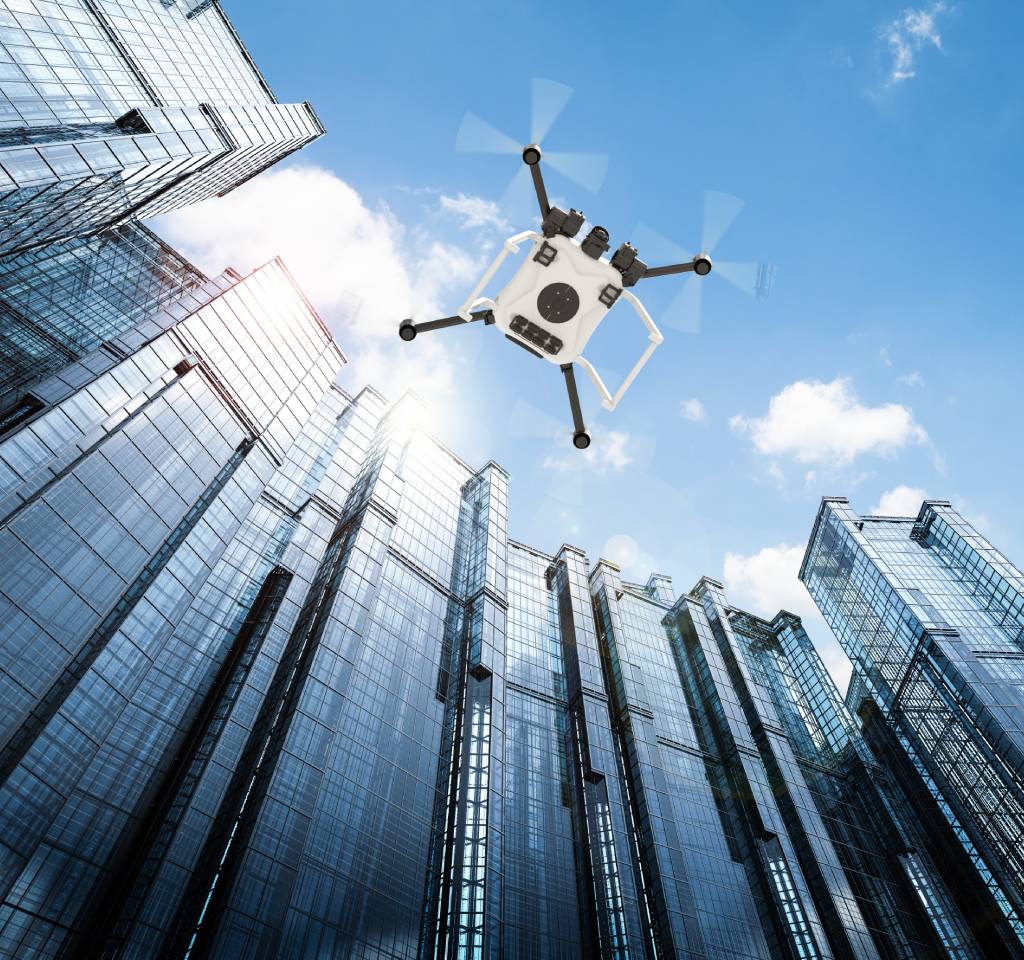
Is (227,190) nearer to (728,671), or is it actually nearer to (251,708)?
(251,708)

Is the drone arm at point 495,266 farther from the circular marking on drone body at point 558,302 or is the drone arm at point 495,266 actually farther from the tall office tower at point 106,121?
the tall office tower at point 106,121

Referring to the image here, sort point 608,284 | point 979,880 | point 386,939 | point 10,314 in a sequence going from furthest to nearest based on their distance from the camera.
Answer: point 979,880
point 10,314
point 386,939
point 608,284

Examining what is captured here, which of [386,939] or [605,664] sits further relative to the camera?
[605,664]

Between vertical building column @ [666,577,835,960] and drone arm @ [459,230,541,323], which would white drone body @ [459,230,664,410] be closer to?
Answer: drone arm @ [459,230,541,323]

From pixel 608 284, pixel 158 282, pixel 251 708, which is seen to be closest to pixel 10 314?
pixel 158 282

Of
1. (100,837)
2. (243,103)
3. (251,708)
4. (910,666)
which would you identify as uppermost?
(243,103)

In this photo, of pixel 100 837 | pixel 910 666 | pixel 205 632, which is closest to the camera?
pixel 100 837
